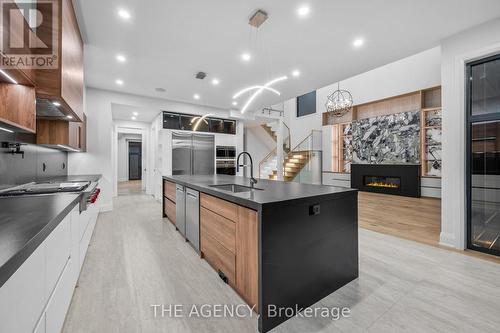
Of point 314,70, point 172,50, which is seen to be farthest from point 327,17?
point 172,50

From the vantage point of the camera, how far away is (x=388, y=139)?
758 centimetres

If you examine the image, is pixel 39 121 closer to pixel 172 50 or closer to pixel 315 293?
pixel 172 50

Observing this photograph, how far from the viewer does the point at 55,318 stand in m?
1.31

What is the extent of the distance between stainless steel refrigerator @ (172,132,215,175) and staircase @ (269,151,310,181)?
3.45 m

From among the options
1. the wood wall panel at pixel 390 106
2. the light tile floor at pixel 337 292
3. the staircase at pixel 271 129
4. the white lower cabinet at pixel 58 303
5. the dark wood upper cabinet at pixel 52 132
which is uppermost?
the wood wall panel at pixel 390 106

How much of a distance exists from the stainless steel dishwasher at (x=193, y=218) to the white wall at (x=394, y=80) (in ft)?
22.3

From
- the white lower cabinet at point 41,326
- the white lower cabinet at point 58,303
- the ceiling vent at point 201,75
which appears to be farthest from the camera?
the ceiling vent at point 201,75

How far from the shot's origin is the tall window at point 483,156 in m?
2.86

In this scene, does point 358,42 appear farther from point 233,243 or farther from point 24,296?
point 24,296

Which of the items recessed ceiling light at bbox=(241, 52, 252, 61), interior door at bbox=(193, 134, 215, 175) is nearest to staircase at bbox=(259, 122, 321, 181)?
interior door at bbox=(193, 134, 215, 175)

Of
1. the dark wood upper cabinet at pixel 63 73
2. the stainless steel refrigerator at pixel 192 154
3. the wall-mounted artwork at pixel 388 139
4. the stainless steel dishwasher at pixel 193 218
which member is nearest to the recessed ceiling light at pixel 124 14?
the dark wood upper cabinet at pixel 63 73

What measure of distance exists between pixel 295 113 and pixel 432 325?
10.3 metres

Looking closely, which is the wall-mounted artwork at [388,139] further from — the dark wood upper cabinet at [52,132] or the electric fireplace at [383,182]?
the dark wood upper cabinet at [52,132]

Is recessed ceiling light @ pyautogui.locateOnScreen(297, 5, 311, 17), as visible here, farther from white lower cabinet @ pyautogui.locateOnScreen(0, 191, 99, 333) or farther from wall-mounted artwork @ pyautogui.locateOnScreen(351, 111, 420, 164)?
wall-mounted artwork @ pyautogui.locateOnScreen(351, 111, 420, 164)
